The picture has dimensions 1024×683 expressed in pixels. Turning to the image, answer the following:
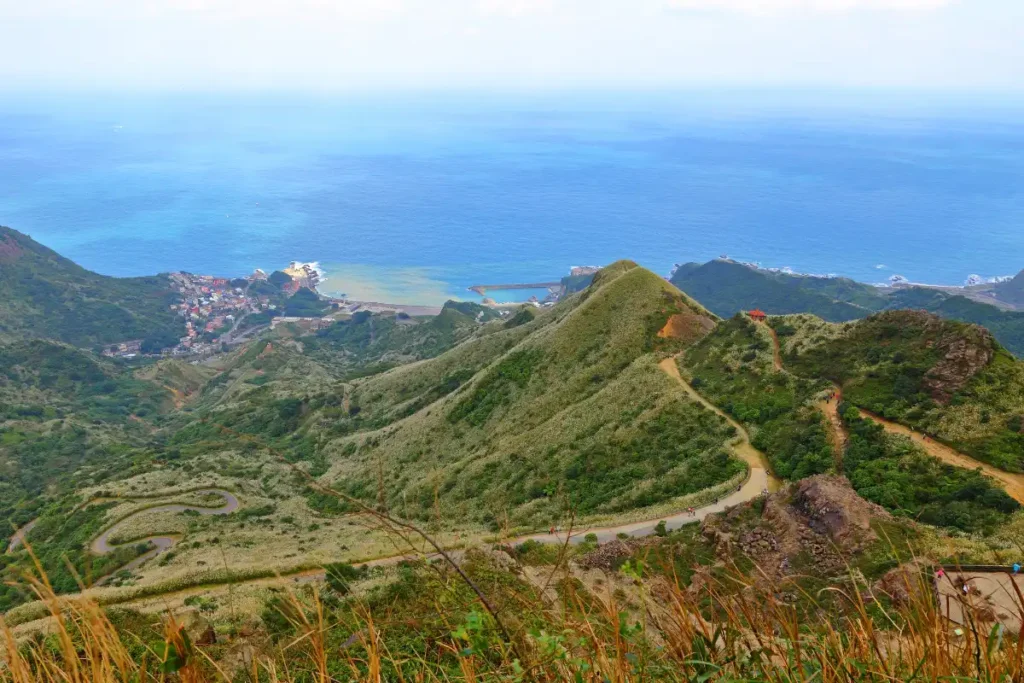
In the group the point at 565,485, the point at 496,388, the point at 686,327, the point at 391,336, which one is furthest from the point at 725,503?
the point at 391,336

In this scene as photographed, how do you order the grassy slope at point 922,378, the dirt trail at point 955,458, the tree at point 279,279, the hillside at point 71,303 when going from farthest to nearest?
the tree at point 279,279, the hillside at point 71,303, the grassy slope at point 922,378, the dirt trail at point 955,458

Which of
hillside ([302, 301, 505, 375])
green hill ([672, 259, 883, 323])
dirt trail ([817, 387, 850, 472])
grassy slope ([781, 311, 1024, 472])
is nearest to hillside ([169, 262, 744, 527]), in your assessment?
dirt trail ([817, 387, 850, 472])

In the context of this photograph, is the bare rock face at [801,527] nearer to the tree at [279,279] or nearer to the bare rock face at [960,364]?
the bare rock face at [960,364]

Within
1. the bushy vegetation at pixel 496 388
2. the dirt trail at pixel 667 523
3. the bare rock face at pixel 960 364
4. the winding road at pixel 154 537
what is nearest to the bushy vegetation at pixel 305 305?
the bushy vegetation at pixel 496 388

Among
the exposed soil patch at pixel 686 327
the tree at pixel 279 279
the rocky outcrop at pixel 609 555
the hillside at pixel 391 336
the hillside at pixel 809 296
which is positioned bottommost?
the hillside at pixel 391 336

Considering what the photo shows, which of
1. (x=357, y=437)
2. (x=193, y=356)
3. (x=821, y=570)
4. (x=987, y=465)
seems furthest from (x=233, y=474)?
(x=193, y=356)

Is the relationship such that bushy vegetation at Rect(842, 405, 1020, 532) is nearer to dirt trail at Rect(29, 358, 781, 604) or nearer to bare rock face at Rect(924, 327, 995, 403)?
dirt trail at Rect(29, 358, 781, 604)

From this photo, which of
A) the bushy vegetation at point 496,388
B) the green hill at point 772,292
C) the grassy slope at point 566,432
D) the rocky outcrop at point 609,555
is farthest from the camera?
the green hill at point 772,292

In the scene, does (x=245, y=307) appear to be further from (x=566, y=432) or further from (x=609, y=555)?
(x=609, y=555)
